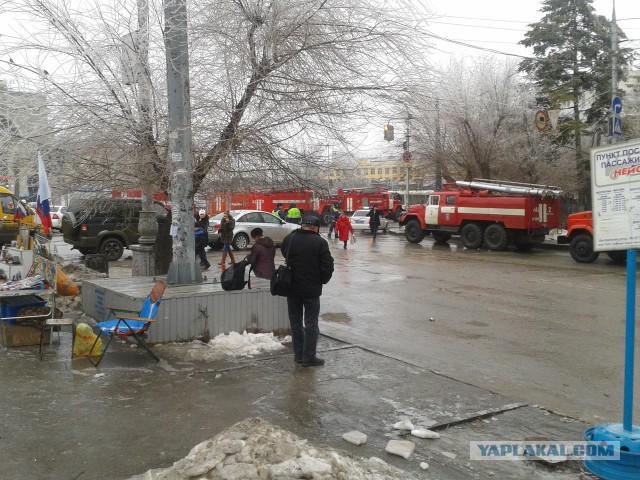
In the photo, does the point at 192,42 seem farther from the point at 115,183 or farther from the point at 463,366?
the point at 463,366

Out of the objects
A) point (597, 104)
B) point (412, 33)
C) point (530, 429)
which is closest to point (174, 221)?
point (412, 33)

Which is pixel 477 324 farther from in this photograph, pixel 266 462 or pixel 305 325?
pixel 266 462

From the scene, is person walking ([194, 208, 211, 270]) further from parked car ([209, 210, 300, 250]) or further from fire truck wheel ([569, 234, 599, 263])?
fire truck wheel ([569, 234, 599, 263])

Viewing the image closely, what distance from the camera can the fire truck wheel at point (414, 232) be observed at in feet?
86.7

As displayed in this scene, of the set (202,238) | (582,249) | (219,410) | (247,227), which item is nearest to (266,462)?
(219,410)

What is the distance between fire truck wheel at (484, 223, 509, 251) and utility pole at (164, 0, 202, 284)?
16.4 m

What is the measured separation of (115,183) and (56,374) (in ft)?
15.9

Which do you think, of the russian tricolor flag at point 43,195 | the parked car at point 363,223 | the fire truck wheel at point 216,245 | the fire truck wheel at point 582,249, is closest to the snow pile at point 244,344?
the russian tricolor flag at point 43,195

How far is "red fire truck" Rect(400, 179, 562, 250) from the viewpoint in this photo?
886 inches

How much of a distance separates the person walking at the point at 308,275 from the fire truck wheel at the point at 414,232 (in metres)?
19.9

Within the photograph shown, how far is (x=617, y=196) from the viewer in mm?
4371

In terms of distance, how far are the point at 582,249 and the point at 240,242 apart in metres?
12.1

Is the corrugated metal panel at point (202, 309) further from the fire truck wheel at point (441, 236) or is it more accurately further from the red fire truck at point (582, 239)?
the fire truck wheel at point (441, 236)

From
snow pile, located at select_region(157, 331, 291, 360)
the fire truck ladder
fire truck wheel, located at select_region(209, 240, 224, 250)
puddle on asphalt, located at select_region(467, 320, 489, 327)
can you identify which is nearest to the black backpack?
snow pile, located at select_region(157, 331, 291, 360)
